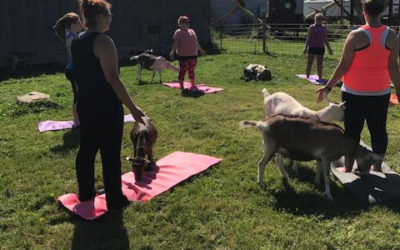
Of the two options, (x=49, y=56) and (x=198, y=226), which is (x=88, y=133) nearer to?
(x=198, y=226)

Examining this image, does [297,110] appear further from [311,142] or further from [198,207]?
[198,207]

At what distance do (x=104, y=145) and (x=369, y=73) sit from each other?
2978 mm

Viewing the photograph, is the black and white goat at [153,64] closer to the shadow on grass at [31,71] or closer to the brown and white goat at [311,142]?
the shadow on grass at [31,71]

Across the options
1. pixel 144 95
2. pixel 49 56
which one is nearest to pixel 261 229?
pixel 144 95

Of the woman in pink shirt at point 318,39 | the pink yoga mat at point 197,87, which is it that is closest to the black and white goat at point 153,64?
the pink yoga mat at point 197,87

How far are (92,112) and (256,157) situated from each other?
2926 millimetres

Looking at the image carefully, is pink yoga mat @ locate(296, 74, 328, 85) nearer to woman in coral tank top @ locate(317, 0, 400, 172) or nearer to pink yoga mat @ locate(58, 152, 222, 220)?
pink yoga mat @ locate(58, 152, 222, 220)

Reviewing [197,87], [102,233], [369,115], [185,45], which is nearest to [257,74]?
[197,87]

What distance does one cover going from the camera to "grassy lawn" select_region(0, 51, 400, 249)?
414 centimetres

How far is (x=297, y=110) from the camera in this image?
6.00 m

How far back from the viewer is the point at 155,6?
20.8 m

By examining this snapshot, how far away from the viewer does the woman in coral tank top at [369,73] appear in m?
4.70

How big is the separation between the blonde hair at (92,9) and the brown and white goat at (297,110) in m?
2.72

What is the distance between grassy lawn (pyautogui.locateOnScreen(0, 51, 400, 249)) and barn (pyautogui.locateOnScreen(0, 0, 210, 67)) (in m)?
9.57
